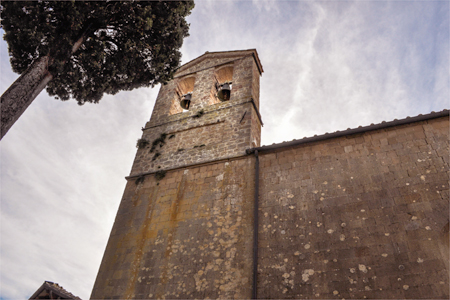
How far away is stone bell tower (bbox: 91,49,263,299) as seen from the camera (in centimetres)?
721

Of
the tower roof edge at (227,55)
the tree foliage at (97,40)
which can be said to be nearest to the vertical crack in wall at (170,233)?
the tree foliage at (97,40)

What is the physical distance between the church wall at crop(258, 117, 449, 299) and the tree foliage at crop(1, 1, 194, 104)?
15.5 ft

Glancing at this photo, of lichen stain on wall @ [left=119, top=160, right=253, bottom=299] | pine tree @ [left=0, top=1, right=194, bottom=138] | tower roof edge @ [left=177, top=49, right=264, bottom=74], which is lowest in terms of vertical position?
lichen stain on wall @ [left=119, top=160, right=253, bottom=299]

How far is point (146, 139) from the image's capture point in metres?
11.4

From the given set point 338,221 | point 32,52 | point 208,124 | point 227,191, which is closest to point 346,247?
point 338,221

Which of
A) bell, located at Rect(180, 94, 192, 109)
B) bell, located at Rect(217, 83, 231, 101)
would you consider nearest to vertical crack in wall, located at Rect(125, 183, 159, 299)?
bell, located at Rect(180, 94, 192, 109)

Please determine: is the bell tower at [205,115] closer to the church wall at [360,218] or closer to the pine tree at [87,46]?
the pine tree at [87,46]

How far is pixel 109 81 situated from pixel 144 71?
105cm

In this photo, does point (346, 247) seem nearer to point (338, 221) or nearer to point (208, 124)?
point (338, 221)

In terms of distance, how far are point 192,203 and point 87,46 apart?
500 cm

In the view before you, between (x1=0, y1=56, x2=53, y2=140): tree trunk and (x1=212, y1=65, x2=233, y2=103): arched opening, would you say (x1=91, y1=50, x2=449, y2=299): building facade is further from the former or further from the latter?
(x1=0, y1=56, x2=53, y2=140): tree trunk

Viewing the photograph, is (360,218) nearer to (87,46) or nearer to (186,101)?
(87,46)

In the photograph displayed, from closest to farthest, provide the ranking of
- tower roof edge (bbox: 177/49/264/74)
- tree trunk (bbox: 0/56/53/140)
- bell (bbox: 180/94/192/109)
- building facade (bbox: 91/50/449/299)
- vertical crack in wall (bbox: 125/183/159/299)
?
building facade (bbox: 91/50/449/299) → tree trunk (bbox: 0/56/53/140) → vertical crack in wall (bbox: 125/183/159/299) → bell (bbox: 180/94/192/109) → tower roof edge (bbox: 177/49/264/74)

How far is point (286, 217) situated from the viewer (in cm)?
719
